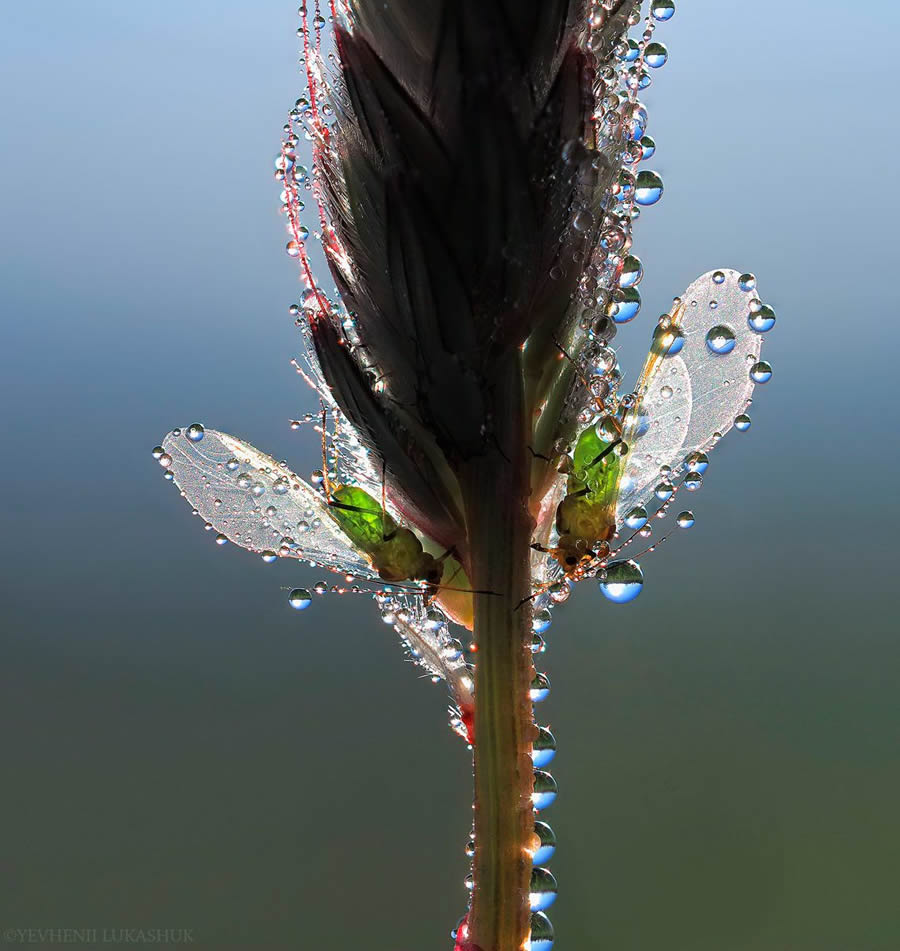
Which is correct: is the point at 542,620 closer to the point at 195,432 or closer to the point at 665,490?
the point at 665,490

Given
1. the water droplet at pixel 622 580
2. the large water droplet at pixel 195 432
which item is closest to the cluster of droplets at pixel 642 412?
the water droplet at pixel 622 580

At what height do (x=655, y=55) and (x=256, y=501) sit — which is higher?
(x=655, y=55)

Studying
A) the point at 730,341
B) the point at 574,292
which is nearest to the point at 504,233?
the point at 574,292

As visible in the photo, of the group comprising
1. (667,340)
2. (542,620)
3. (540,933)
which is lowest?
(540,933)

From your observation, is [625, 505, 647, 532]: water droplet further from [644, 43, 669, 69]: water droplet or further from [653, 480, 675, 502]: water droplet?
[644, 43, 669, 69]: water droplet

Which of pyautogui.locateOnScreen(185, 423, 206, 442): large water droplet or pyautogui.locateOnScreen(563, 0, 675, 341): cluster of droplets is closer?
pyautogui.locateOnScreen(563, 0, 675, 341): cluster of droplets

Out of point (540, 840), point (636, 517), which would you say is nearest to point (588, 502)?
point (636, 517)

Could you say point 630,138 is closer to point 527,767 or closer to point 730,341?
point 730,341

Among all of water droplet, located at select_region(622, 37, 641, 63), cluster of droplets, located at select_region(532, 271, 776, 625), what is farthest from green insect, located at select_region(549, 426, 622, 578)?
water droplet, located at select_region(622, 37, 641, 63)
